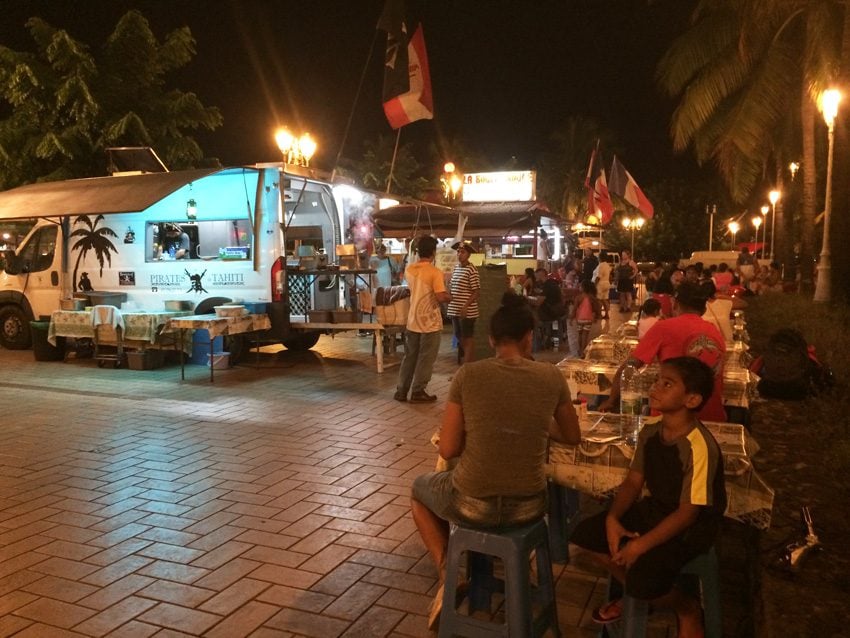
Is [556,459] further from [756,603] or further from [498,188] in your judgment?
[498,188]

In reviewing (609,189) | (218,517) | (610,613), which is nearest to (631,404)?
(610,613)

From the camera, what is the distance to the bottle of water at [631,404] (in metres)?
3.87

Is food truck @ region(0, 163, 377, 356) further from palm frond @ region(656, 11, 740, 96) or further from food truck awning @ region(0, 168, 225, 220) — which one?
palm frond @ region(656, 11, 740, 96)

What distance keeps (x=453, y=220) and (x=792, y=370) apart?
11.5m

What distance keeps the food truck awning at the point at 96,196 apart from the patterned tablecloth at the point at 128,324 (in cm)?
157

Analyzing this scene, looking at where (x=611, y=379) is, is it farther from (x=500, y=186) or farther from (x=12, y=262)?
(x=500, y=186)

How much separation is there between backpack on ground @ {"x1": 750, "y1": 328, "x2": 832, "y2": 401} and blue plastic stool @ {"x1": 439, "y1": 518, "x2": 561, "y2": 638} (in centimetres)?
416

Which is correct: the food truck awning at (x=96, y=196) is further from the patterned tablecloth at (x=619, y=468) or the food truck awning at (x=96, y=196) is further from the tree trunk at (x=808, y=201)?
the tree trunk at (x=808, y=201)

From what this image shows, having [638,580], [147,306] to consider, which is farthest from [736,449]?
[147,306]

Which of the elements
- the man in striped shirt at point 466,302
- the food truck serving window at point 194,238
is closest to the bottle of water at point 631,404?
the man in striped shirt at point 466,302

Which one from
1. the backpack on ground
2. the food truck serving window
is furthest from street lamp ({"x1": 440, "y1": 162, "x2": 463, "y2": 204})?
the backpack on ground

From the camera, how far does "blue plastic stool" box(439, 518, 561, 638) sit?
3.03 meters

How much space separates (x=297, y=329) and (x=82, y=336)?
3.30 m

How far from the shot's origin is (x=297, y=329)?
443 inches
